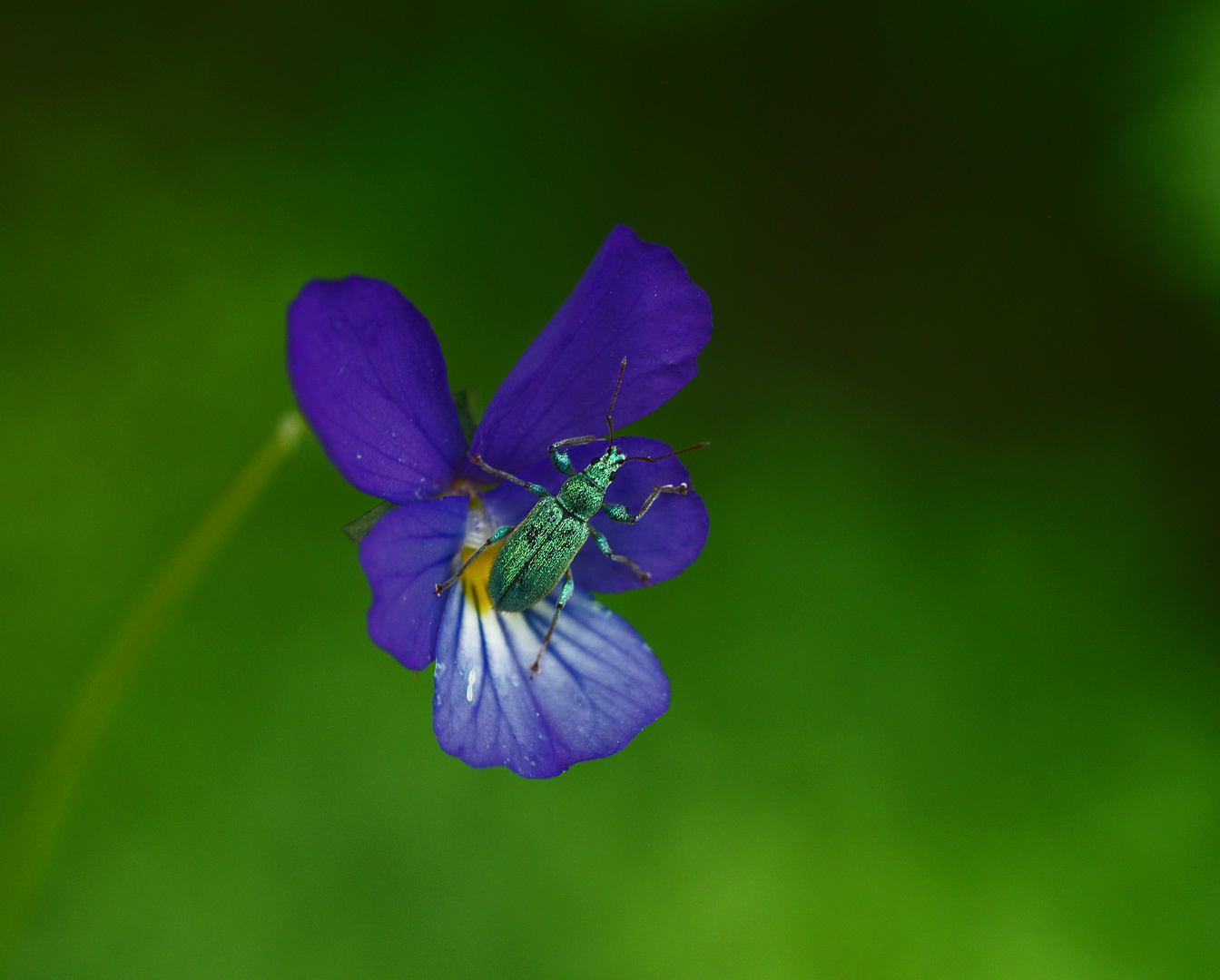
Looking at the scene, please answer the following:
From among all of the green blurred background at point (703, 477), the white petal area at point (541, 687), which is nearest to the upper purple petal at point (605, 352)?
the white petal area at point (541, 687)

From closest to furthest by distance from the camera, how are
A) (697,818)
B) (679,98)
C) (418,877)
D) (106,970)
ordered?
(106,970) < (418,877) < (697,818) < (679,98)

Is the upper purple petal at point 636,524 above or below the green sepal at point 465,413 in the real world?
below

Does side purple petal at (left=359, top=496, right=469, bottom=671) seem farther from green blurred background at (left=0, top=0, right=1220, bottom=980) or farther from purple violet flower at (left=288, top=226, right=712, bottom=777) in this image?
green blurred background at (left=0, top=0, right=1220, bottom=980)

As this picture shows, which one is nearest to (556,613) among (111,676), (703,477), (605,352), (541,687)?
(541,687)

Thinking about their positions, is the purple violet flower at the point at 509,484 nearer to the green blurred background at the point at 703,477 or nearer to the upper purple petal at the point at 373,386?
the upper purple petal at the point at 373,386

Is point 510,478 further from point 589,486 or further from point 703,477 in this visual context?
point 703,477

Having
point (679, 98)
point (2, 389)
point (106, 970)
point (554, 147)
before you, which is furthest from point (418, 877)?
point (679, 98)

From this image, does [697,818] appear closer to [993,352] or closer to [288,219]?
[993,352]
